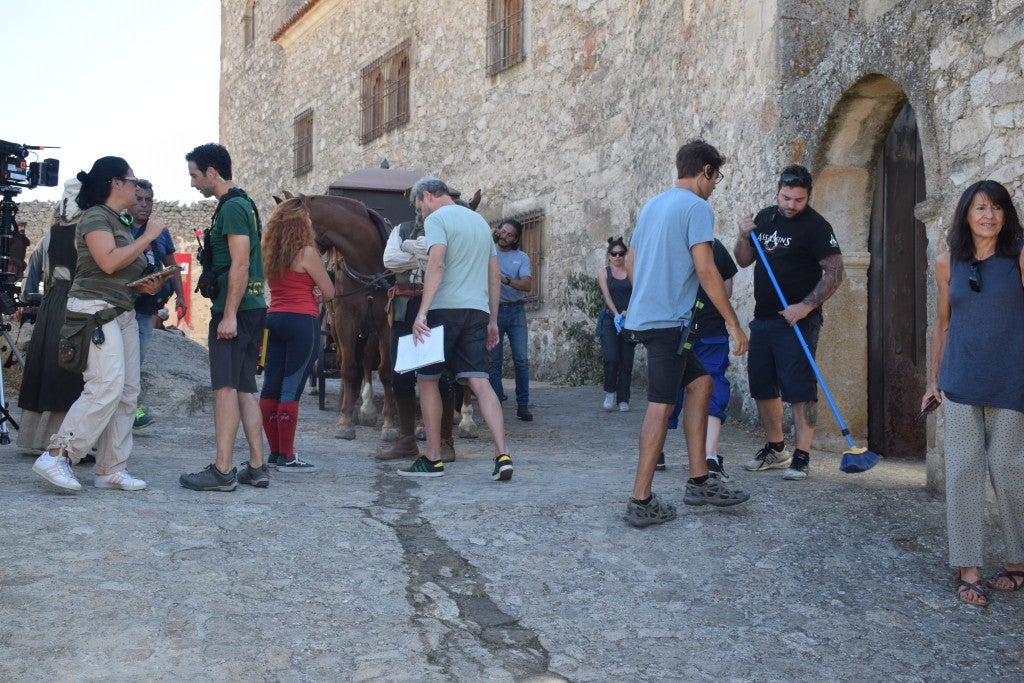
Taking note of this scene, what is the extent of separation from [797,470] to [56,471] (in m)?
3.52

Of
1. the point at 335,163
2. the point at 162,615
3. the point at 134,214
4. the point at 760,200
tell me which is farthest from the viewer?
the point at 335,163

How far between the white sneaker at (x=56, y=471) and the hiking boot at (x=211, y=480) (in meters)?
0.52

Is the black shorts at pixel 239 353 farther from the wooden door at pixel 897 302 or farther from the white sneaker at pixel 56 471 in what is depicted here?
the wooden door at pixel 897 302

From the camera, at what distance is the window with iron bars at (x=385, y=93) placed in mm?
16828

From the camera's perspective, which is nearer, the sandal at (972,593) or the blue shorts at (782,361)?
the sandal at (972,593)

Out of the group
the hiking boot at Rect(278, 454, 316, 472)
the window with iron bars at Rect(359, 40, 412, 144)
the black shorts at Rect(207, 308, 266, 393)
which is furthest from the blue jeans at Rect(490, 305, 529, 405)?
the window with iron bars at Rect(359, 40, 412, 144)

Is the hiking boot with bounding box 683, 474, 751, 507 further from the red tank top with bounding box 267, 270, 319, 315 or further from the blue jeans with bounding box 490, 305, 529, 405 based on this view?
the blue jeans with bounding box 490, 305, 529, 405

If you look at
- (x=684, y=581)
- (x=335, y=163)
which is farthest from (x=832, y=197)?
(x=335, y=163)

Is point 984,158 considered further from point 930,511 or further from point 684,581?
point 684,581

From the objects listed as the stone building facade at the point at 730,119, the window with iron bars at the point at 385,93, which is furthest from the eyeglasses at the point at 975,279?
the window with iron bars at the point at 385,93

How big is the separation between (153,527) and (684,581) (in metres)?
2.06

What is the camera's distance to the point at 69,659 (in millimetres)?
3129

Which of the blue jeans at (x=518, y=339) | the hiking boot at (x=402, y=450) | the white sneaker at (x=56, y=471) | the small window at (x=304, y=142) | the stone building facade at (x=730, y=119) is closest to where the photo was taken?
the white sneaker at (x=56, y=471)

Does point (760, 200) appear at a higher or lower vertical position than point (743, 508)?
higher
